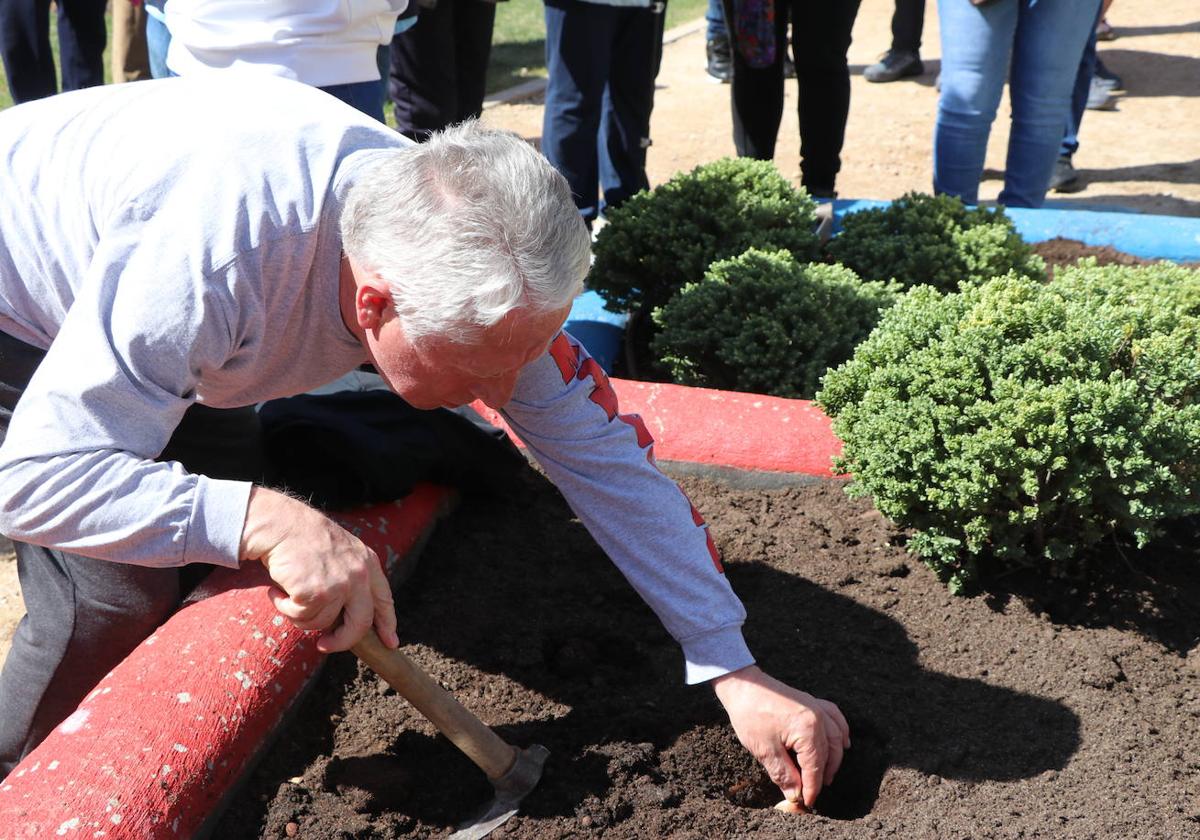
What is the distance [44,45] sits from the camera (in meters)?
5.44

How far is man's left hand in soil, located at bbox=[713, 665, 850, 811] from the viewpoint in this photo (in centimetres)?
204

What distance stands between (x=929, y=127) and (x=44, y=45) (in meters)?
5.15

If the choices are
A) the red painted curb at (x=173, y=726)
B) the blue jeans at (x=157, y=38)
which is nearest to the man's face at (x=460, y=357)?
the red painted curb at (x=173, y=726)

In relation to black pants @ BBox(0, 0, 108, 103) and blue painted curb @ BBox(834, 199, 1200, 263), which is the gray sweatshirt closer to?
blue painted curb @ BBox(834, 199, 1200, 263)

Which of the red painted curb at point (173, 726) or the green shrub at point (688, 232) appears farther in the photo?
the green shrub at point (688, 232)

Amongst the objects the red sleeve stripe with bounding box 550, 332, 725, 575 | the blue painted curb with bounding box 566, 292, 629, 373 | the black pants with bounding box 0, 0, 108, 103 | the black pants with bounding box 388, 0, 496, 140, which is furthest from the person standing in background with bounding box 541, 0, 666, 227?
the black pants with bounding box 0, 0, 108, 103

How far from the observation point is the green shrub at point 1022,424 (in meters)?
2.34

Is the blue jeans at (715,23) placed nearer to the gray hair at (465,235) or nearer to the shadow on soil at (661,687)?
the shadow on soil at (661,687)

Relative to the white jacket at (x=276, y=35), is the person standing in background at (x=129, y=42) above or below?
below

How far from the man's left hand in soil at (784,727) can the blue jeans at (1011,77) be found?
9.29ft

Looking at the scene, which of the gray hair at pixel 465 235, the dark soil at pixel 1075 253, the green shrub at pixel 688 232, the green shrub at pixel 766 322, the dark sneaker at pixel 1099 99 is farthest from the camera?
the dark sneaker at pixel 1099 99

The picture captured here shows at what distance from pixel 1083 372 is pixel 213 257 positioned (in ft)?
5.64

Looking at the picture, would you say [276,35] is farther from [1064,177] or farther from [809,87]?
[1064,177]

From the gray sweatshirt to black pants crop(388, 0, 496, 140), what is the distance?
2193 mm
